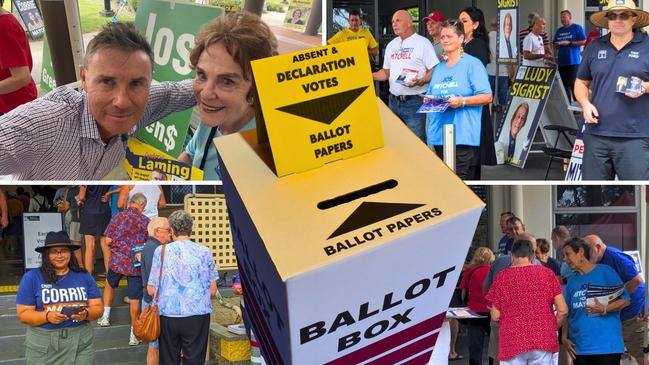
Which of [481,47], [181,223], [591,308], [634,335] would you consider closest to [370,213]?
[181,223]

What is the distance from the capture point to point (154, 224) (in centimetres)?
430

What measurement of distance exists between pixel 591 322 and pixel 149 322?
2214mm

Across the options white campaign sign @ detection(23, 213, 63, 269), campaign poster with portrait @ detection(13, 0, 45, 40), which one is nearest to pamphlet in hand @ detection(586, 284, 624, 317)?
white campaign sign @ detection(23, 213, 63, 269)

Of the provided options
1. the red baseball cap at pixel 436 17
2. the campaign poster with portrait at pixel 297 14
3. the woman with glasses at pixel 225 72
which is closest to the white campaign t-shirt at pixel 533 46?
the red baseball cap at pixel 436 17

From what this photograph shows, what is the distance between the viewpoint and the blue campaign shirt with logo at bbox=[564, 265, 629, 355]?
4496 mm

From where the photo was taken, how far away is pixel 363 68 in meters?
1.36

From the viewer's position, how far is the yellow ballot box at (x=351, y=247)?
1172mm

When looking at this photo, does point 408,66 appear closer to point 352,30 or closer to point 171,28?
point 352,30

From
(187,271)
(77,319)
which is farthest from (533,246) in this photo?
(77,319)

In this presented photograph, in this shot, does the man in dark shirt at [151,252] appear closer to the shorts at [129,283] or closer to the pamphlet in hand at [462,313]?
the shorts at [129,283]

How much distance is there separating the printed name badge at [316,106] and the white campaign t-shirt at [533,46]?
12.7 ft

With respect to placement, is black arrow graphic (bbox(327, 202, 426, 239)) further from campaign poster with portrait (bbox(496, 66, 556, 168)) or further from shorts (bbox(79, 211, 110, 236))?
campaign poster with portrait (bbox(496, 66, 556, 168))

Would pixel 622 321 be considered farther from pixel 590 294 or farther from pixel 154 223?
pixel 154 223

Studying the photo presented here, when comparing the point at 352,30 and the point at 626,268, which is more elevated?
the point at 352,30
